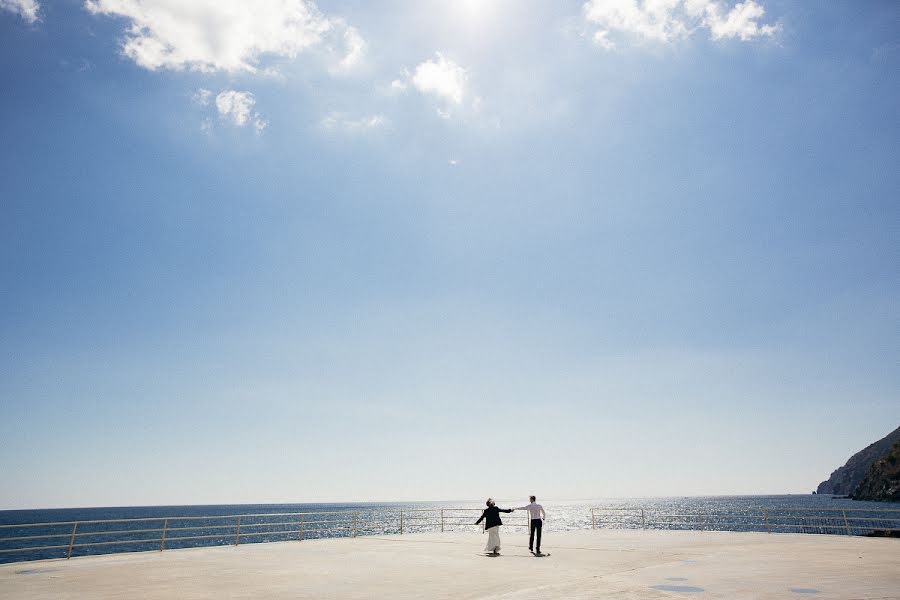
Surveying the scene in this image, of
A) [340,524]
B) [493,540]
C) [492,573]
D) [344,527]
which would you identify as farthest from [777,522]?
[340,524]

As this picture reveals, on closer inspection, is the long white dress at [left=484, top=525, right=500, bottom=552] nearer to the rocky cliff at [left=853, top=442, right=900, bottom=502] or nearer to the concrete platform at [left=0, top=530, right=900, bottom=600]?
the concrete platform at [left=0, top=530, right=900, bottom=600]

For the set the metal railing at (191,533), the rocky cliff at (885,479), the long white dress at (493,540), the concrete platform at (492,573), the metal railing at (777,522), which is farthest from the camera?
the rocky cliff at (885,479)

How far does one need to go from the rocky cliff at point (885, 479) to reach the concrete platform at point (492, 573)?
487ft

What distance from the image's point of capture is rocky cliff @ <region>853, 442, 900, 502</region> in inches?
4985

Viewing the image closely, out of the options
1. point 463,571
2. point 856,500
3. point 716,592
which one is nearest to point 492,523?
point 463,571

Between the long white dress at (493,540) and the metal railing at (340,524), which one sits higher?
the long white dress at (493,540)

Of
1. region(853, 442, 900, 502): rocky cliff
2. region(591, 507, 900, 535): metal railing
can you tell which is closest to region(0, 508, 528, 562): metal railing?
region(591, 507, 900, 535): metal railing

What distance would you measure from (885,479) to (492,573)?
168 m

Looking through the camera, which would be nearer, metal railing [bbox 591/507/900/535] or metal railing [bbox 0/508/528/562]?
metal railing [bbox 0/508/528/562]

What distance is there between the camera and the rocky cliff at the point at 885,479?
12662 cm

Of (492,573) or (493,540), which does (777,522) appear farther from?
(492,573)

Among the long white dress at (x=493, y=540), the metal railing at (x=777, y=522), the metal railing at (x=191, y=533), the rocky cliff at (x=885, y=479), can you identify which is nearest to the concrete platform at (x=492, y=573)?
the long white dress at (x=493, y=540)

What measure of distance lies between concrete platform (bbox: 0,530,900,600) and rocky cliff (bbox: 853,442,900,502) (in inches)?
5847

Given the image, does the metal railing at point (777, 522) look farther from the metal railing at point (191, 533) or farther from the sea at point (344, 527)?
the metal railing at point (191, 533)
